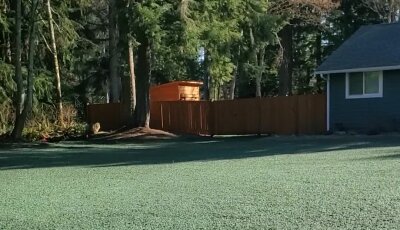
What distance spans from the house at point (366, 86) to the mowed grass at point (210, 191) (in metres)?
5.79

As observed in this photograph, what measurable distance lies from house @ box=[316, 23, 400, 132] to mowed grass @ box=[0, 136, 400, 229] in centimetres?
579

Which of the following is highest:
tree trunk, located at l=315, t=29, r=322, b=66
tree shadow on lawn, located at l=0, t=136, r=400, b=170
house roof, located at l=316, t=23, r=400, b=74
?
tree trunk, located at l=315, t=29, r=322, b=66

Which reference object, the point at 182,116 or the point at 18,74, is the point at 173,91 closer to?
the point at 182,116

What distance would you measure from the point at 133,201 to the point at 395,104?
1506 cm

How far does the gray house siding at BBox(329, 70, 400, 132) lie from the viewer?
20688 millimetres

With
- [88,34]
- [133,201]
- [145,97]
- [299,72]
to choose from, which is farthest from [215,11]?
[299,72]

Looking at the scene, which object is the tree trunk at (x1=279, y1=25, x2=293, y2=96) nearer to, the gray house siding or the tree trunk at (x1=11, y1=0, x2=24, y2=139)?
the gray house siding

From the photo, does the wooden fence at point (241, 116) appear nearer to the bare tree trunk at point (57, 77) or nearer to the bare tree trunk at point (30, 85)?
the bare tree trunk at point (57, 77)

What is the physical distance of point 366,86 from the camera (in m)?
21.5

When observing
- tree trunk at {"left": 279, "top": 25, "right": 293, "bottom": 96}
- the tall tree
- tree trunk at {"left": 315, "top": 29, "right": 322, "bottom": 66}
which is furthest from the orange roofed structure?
tree trunk at {"left": 315, "top": 29, "right": 322, "bottom": 66}

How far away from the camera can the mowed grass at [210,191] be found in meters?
6.45

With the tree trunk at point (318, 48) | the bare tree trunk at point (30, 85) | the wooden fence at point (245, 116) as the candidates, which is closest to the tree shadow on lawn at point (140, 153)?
the bare tree trunk at point (30, 85)

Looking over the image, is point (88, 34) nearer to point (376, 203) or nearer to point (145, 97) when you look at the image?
point (145, 97)

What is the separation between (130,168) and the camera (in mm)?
12523
